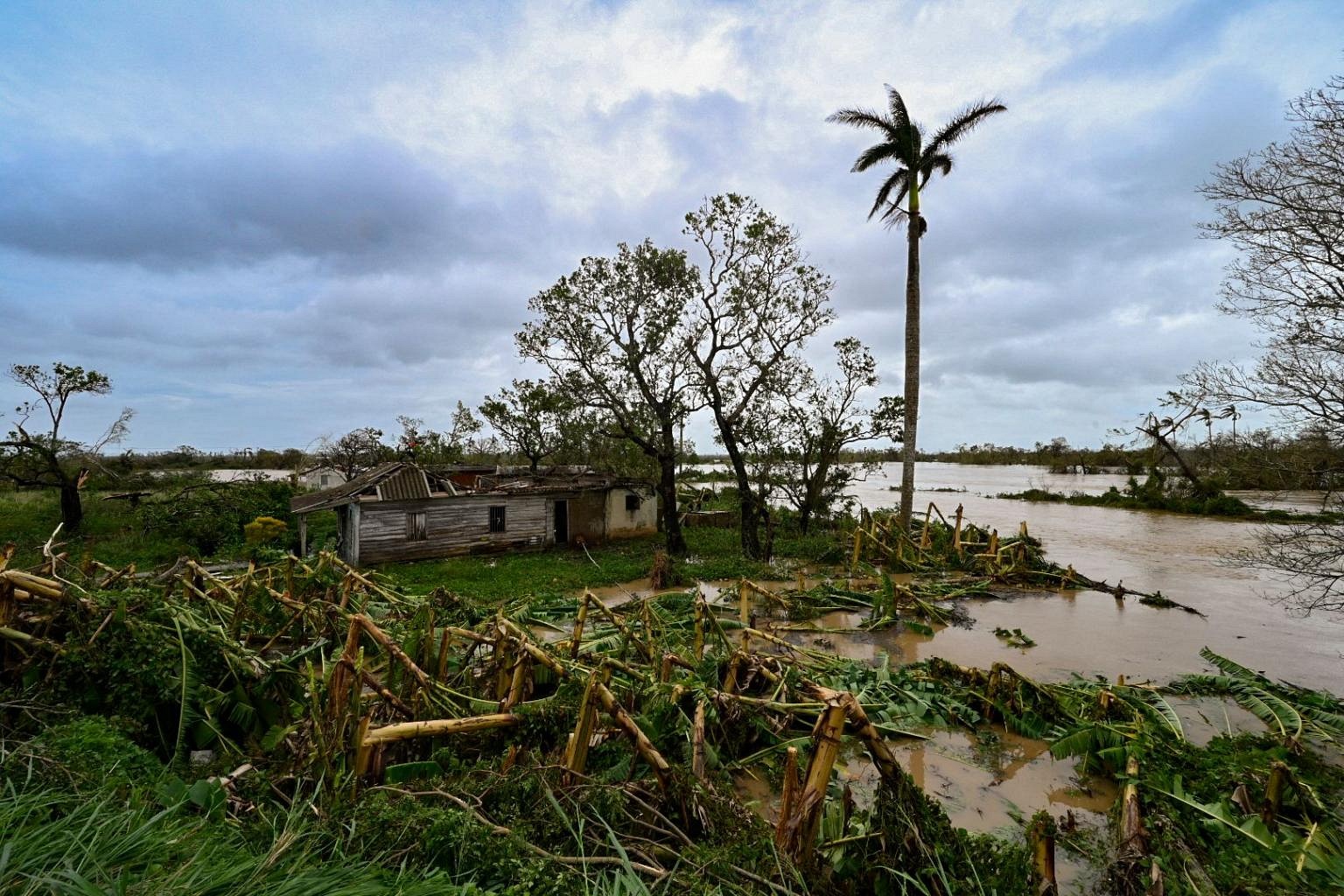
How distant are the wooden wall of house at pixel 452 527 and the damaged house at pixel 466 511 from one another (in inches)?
1.1

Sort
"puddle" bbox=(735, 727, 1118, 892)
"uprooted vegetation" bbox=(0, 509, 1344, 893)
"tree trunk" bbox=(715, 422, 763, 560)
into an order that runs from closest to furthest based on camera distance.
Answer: "uprooted vegetation" bbox=(0, 509, 1344, 893) < "puddle" bbox=(735, 727, 1118, 892) < "tree trunk" bbox=(715, 422, 763, 560)

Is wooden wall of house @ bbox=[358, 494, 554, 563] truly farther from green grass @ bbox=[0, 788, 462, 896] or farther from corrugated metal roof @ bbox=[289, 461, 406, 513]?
green grass @ bbox=[0, 788, 462, 896]

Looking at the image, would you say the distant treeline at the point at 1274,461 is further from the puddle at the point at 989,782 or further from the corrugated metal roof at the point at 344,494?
the corrugated metal roof at the point at 344,494

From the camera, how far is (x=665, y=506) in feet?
69.1

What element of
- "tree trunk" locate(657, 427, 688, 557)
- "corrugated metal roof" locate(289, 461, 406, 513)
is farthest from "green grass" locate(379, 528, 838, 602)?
"corrugated metal roof" locate(289, 461, 406, 513)

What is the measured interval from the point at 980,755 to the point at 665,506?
49.5 ft

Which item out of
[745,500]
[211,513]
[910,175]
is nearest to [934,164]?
[910,175]

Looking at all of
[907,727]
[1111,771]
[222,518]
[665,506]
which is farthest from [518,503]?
[1111,771]

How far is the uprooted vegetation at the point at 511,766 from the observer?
2.75m

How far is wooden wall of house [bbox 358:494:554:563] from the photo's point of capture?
17.9 m

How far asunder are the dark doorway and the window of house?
190 inches

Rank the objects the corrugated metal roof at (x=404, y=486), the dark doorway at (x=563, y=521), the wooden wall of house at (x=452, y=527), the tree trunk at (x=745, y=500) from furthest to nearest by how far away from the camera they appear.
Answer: the dark doorway at (x=563, y=521) → the tree trunk at (x=745, y=500) → the corrugated metal roof at (x=404, y=486) → the wooden wall of house at (x=452, y=527)

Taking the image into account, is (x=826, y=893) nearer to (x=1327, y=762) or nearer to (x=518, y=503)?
(x=1327, y=762)

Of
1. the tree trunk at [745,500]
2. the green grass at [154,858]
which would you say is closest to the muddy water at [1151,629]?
the tree trunk at [745,500]
